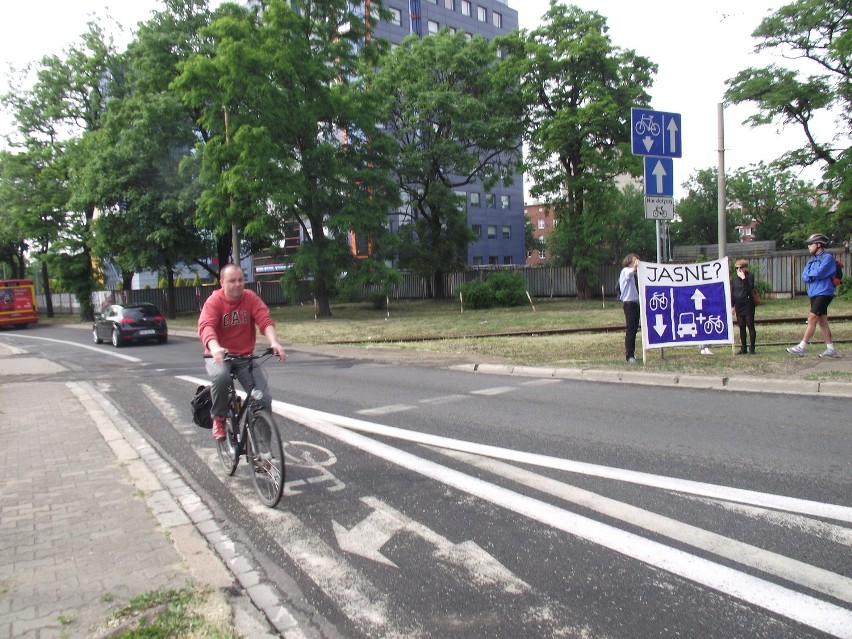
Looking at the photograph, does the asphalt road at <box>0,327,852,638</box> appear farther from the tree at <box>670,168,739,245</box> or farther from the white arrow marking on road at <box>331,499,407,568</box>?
Result: the tree at <box>670,168,739,245</box>

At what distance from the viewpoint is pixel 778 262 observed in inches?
1190

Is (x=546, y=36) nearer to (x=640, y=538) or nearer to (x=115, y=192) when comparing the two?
(x=115, y=192)

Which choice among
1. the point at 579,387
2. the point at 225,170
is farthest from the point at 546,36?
the point at 579,387

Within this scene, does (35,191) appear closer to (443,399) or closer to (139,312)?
(139,312)

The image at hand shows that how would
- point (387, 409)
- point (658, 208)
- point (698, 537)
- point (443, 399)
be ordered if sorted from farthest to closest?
point (658, 208)
point (443, 399)
point (387, 409)
point (698, 537)

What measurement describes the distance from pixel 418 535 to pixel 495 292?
28923 millimetres

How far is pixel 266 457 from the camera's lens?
16.3ft

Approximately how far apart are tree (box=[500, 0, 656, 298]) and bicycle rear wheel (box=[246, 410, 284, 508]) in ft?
97.6

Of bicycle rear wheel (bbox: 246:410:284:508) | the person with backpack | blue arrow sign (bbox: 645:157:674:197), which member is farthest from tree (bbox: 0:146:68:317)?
the person with backpack

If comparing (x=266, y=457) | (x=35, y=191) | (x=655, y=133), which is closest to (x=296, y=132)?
(x=655, y=133)

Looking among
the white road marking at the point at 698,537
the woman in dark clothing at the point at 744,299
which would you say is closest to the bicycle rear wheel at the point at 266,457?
the white road marking at the point at 698,537

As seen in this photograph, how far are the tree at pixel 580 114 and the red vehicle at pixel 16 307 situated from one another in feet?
104

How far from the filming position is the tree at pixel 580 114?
105 feet

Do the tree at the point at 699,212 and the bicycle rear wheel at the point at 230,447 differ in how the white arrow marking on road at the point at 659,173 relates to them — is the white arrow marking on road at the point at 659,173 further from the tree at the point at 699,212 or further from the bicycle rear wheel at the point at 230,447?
the tree at the point at 699,212
